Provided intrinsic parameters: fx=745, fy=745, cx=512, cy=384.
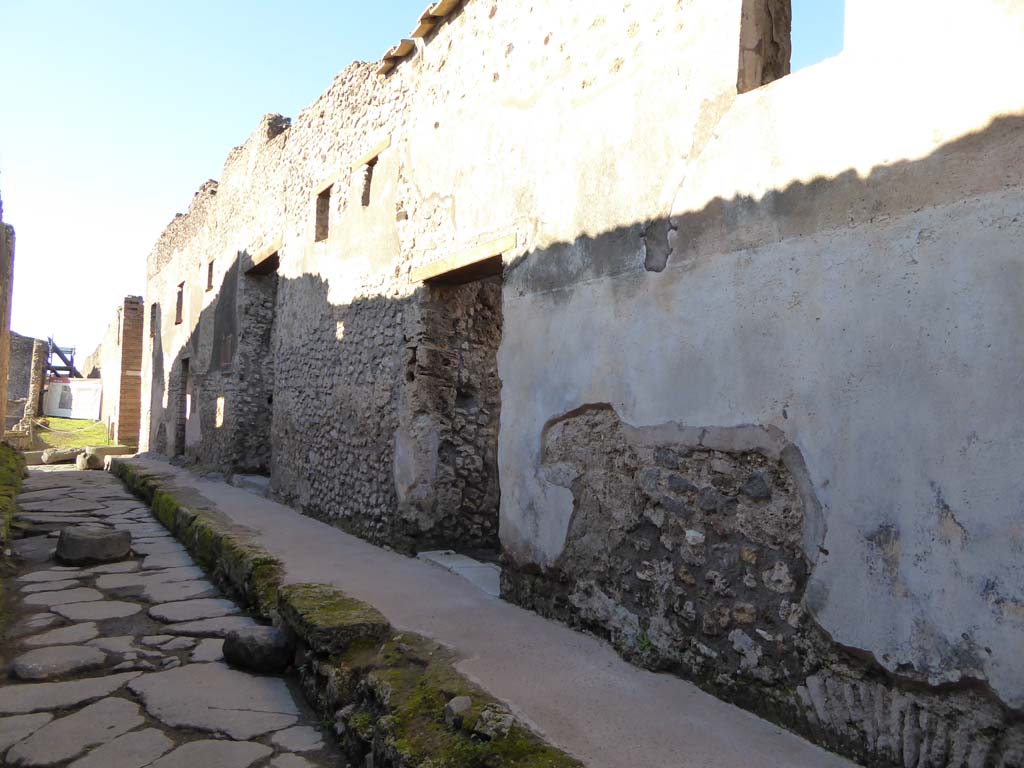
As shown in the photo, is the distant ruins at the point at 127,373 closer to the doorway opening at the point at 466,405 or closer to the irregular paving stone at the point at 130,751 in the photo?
the doorway opening at the point at 466,405

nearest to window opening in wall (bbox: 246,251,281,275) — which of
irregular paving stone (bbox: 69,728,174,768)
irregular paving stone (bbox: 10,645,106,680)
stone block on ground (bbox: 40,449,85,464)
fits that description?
irregular paving stone (bbox: 10,645,106,680)

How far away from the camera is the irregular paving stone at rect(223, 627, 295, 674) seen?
2.91 meters

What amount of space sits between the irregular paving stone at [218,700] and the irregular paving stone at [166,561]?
6.21ft

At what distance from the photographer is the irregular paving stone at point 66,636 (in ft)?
10.4

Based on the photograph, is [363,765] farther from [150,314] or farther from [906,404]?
[150,314]

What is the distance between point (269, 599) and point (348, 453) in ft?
6.59

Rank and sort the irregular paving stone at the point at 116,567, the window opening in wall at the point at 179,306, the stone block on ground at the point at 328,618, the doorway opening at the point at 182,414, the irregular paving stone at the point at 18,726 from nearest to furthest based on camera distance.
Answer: the irregular paving stone at the point at 18,726
the stone block on ground at the point at 328,618
the irregular paving stone at the point at 116,567
the doorway opening at the point at 182,414
the window opening in wall at the point at 179,306

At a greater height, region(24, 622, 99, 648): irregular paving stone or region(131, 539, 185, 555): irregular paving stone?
region(131, 539, 185, 555): irregular paving stone

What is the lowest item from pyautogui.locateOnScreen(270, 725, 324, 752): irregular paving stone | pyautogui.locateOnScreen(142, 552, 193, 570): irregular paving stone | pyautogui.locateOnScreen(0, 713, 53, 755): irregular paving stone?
pyautogui.locateOnScreen(270, 725, 324, 752): irregular paving stone

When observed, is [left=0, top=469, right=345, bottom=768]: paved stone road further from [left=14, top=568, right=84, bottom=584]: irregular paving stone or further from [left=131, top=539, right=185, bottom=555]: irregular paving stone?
[left=131, top=539, right=185, bottom=555]: irregular paving stone

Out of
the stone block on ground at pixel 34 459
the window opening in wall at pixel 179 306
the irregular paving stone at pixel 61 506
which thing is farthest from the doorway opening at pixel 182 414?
the irregular paving stone at pixel 61 506

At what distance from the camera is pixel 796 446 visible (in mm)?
2213

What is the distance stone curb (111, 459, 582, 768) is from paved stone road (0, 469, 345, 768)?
136 millimetres

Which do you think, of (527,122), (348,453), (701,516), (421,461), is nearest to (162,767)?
(701,516)
